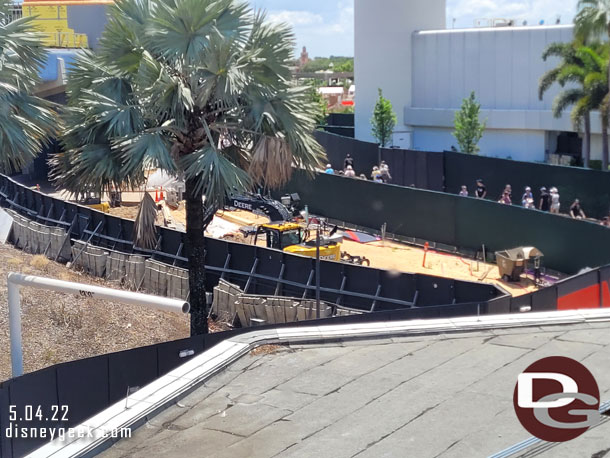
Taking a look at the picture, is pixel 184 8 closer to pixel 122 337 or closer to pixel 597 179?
pixel 122 337

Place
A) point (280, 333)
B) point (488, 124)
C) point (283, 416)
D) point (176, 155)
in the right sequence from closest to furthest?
1. point (283, 416)
2. point (280, 333)
3. point (176, 155)
4. point (488, 124)

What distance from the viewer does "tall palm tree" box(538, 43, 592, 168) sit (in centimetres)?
4419

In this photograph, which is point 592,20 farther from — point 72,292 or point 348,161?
point 72,292

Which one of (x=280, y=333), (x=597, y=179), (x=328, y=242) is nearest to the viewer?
(x=280, y=333)

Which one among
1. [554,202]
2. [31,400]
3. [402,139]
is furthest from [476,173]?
[31,400]

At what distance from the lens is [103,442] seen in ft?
23.8

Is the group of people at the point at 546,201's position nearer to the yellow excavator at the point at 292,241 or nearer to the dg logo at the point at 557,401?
the yellow excavator at the point at 292,241

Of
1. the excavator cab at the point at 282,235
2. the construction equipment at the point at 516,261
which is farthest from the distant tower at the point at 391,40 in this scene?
the construction equipment at the point at 516,261

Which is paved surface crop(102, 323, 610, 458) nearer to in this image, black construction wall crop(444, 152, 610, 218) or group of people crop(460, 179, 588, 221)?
group of people crop(460, 179, 588, 221)

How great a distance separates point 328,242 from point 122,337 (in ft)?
30.5

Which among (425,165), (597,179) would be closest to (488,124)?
(425,165)

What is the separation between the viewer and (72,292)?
12.3 m

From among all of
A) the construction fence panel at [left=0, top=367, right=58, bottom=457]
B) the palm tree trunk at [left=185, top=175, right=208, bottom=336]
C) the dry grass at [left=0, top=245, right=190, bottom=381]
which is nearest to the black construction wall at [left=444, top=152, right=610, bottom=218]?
the dry grass at [left=0, top=245, right=190, bottom=381]

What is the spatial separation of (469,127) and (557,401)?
146 ft
